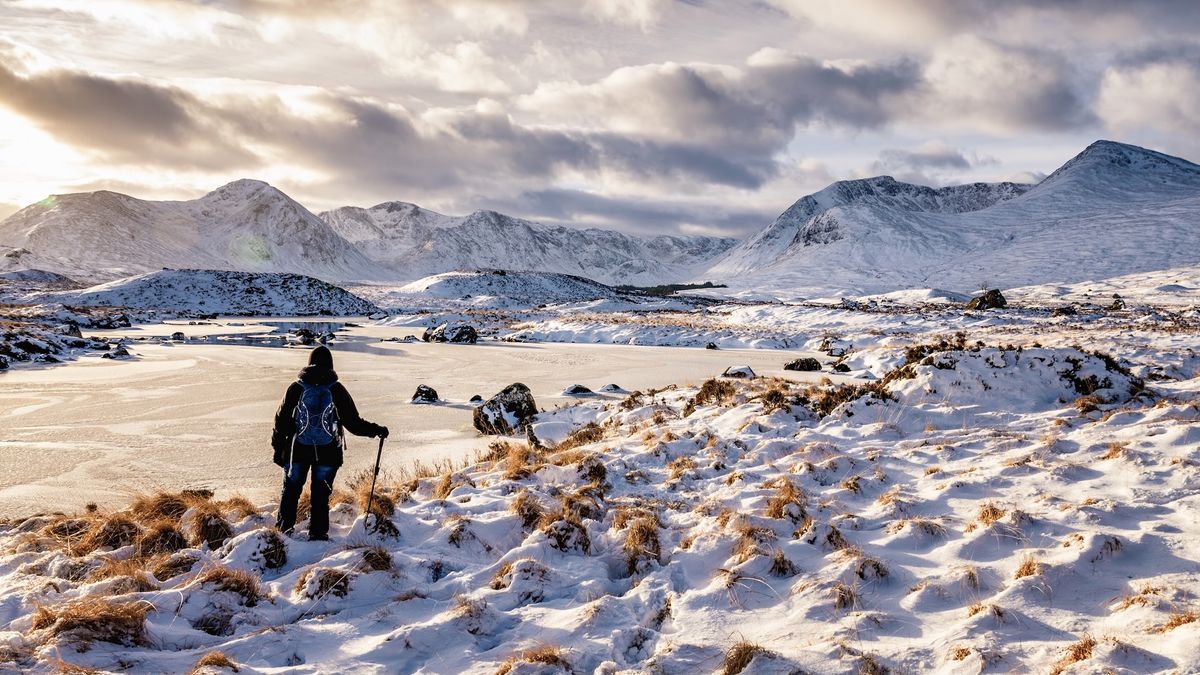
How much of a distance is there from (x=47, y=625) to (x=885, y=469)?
9.79 metres

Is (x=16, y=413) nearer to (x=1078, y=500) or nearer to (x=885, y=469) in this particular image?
(x=885, y=469)

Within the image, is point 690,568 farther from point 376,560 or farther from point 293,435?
point 293,435

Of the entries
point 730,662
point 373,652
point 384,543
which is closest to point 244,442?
point 384,543

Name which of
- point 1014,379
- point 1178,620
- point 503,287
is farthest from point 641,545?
point 503,287

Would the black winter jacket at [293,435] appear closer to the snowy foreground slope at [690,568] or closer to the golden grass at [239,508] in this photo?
the snowy foreground slope at [690,568]

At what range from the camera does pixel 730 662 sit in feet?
15.1

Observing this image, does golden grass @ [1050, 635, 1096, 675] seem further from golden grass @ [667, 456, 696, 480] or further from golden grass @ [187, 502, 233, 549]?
golden grass @ [187, 502, 233, 549]

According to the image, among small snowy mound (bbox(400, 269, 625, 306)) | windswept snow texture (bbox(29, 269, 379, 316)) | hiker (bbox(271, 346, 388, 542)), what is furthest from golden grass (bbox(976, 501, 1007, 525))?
small snowy mound (bbox(400, 269, 625, 306))

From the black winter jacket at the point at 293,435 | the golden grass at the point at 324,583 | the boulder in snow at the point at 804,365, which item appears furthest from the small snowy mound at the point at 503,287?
the golden grass at the point at 324,583

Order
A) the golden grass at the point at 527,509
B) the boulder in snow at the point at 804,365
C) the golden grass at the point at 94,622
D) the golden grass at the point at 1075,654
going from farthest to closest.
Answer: the boulder in snow at the point at 804,365, the golden grass at the point at 527,509, the golden grass at the point at 94,622, the golden grass at the point at 1075,654

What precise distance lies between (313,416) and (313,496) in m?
0.96

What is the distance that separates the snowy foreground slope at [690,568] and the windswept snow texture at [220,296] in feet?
301

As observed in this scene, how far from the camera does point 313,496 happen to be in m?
7.09

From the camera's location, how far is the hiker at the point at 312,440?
7090mm
